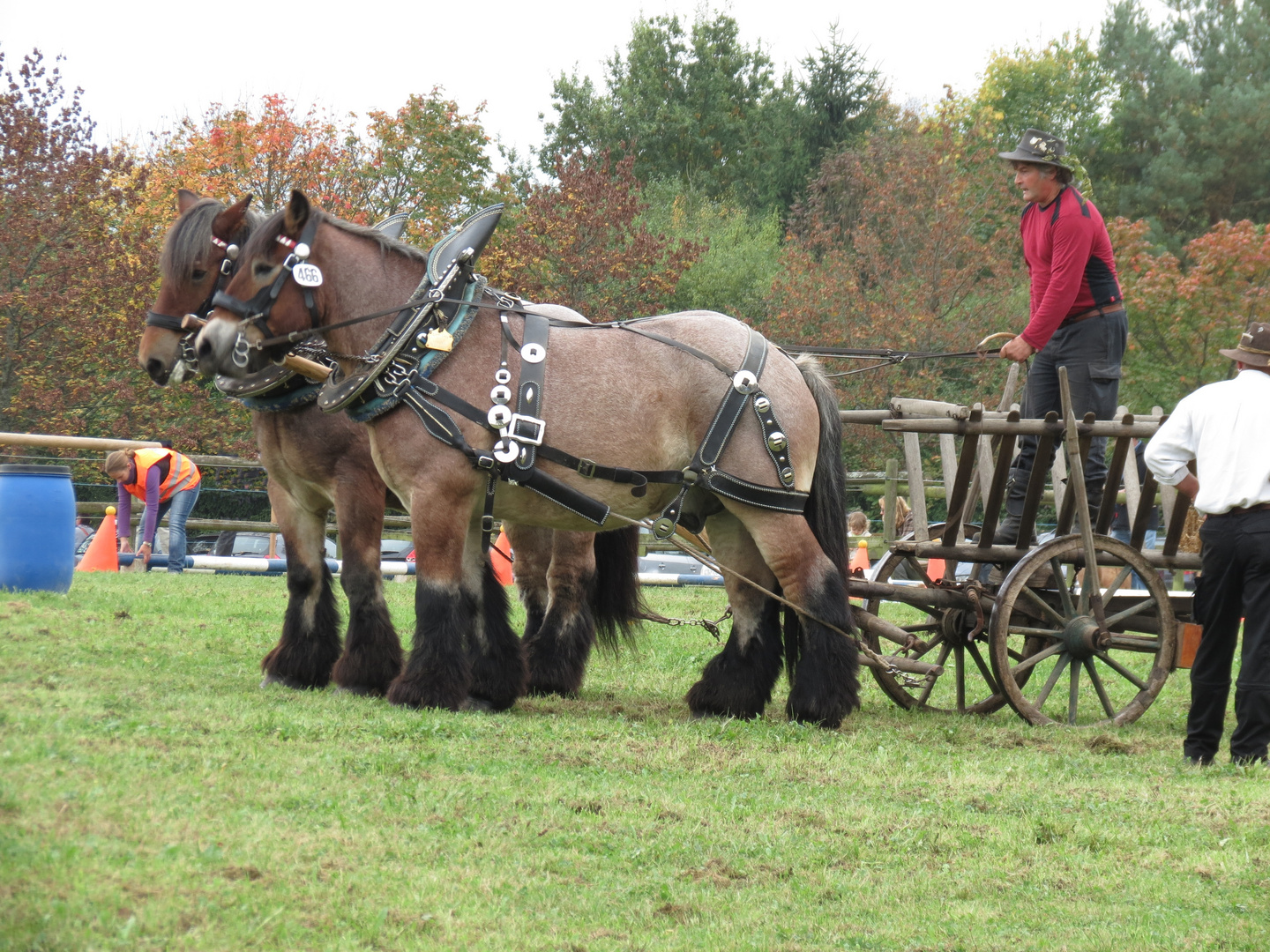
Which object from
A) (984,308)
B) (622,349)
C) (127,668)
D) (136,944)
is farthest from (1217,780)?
(984,308)

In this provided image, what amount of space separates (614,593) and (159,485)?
30.2 ft

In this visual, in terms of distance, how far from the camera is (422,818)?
396 cm

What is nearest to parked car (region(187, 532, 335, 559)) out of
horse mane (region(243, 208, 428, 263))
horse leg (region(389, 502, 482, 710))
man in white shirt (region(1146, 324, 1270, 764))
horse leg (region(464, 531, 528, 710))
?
horse leg (region(464, 531, 528, 710))

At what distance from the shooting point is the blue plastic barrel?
378 inches

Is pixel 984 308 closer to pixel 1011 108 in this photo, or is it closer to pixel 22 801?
pixel 1011 108

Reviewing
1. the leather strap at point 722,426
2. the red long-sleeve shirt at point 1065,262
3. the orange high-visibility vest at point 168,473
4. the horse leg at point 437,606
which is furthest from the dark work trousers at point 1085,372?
the orange high-visibility vest at point 168,473

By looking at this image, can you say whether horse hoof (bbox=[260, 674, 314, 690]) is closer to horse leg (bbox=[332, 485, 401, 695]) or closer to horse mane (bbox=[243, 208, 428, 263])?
horse leg (bbox=[332, 485, 401, 695])

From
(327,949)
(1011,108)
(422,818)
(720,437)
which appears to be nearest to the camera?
(327,949)

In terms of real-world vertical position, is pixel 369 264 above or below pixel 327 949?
above

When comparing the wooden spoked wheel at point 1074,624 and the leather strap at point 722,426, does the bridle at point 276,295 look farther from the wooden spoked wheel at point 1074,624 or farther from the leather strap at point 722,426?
the wooden spoked wheel at point 1074,624

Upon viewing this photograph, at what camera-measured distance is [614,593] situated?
299 inches

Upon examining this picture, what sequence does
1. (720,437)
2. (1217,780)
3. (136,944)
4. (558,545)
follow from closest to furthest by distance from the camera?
1. (136,944)
2. (1217,780)
3. (720,437)
4. (558,545)

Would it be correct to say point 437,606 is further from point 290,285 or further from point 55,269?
A: point 55,269

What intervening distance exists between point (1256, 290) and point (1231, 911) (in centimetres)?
2035
